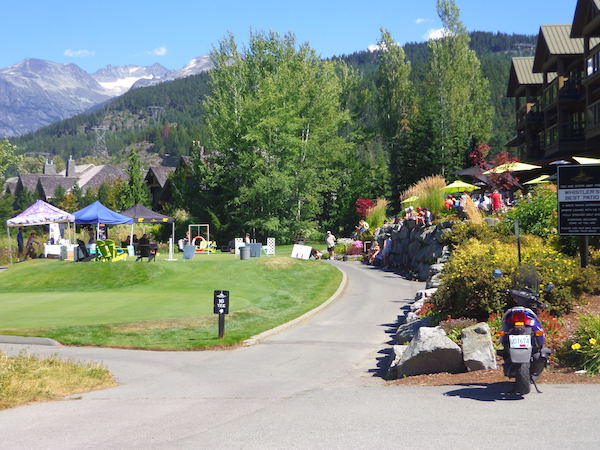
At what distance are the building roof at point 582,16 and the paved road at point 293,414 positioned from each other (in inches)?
1367

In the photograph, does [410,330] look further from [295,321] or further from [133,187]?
[133,187]

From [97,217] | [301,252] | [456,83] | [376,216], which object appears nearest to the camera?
[97,217]

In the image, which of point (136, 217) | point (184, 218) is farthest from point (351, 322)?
point (184, 218)

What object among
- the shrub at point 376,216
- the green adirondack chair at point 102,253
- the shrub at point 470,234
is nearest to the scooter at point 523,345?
the shrub at point 470,234

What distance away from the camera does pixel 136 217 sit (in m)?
41.7

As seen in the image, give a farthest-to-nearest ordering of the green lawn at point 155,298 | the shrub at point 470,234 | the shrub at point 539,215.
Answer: the shrub at point 470,234
the shrub at point 539,215
the green lawn at point 155,298

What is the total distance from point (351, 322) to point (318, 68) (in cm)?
4823

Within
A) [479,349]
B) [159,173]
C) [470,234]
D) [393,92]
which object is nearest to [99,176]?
[159,173]

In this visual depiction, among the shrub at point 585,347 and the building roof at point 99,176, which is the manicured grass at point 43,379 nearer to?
the shrub at point 585,347

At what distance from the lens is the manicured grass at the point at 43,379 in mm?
10633

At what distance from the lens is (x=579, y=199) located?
1455 centimetres

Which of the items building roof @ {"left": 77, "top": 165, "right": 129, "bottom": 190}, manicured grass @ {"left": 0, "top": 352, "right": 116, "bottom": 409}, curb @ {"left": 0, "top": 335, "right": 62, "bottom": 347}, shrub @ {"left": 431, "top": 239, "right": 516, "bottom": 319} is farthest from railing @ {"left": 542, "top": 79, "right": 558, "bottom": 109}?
building roof @ {"left": 77, "top": 165, "right": 129, "bottom": 190}

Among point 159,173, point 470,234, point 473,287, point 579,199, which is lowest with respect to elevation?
point 473,287

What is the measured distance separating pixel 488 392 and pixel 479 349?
6.21 feet
